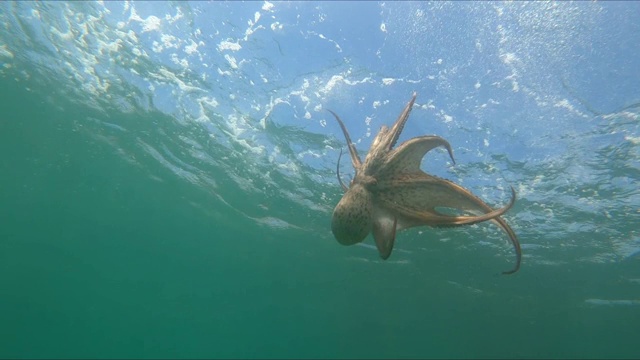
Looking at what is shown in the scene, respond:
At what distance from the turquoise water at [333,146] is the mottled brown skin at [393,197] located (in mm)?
5975

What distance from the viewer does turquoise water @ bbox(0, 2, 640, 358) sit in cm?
860

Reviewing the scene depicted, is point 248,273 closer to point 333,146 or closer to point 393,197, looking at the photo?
point 333,146

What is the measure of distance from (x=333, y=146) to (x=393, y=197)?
Answer: 421 inches

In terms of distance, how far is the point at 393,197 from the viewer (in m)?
2.93

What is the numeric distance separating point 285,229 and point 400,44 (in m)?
18.4

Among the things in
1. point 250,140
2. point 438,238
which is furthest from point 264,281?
point 250,140

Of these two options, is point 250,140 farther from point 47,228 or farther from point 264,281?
point 47,228

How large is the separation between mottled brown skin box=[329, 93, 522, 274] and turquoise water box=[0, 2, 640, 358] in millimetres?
5975

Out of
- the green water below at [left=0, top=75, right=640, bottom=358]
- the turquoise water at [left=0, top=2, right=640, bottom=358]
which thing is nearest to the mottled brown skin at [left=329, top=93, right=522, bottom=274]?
the turquoise water at [left=0, top=2, right=640, bottom=358]

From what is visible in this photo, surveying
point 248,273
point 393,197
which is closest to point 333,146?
point 393,197

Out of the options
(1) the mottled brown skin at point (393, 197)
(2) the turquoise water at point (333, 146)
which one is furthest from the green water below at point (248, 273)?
(1) the mottled brown skin at point (393, 197)

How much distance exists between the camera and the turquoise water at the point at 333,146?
339 inches

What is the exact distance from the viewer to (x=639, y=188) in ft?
38.4

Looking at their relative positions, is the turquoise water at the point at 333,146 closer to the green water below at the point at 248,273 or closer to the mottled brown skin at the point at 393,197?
the green water below at the point at 248,273
